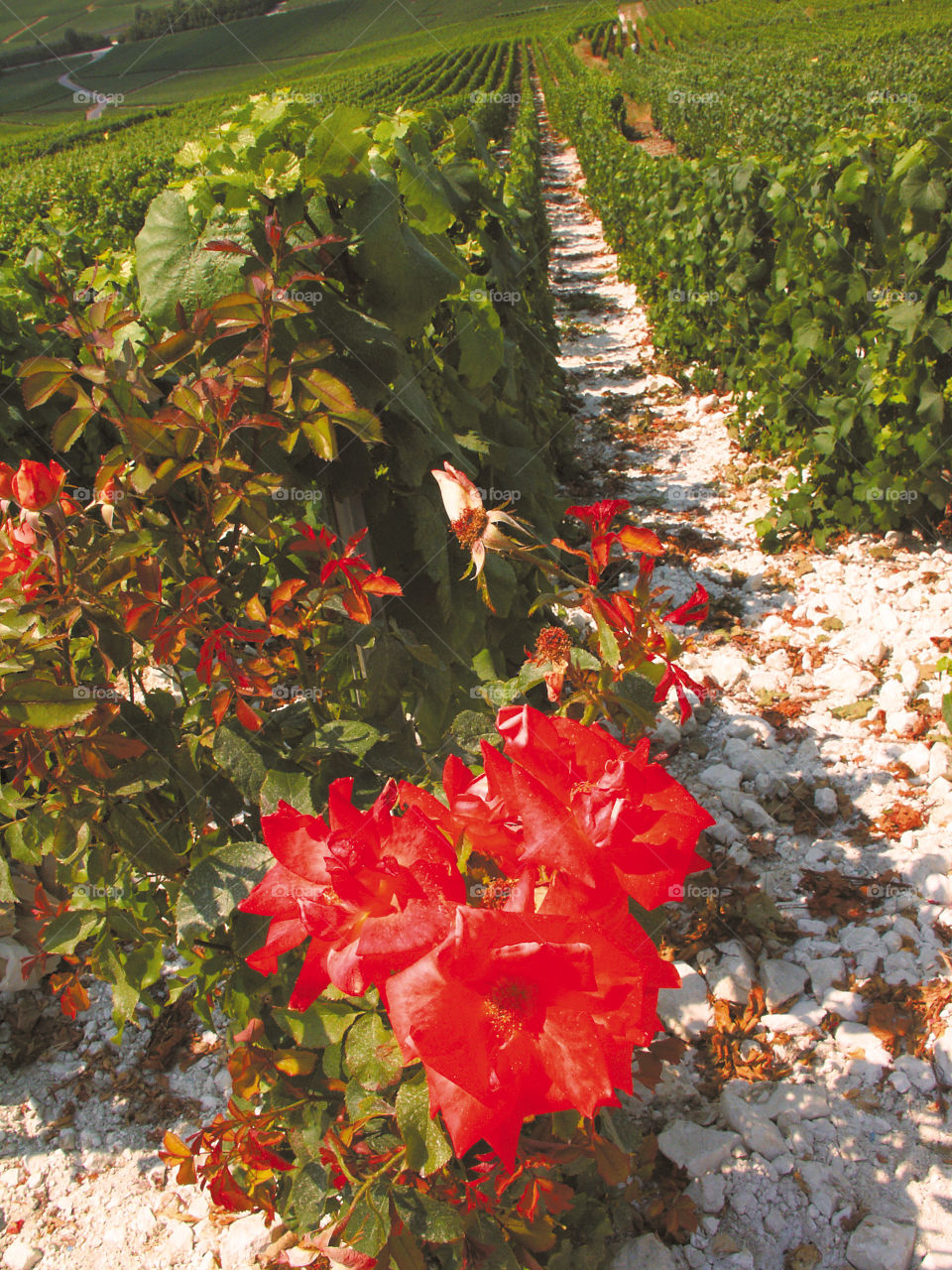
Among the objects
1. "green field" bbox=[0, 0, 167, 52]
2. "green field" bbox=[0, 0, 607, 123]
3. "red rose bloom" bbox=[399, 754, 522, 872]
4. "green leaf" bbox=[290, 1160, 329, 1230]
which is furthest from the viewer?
"green field" bbox=[0, 0, 607, 123]

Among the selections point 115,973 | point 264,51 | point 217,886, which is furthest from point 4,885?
point 264,51

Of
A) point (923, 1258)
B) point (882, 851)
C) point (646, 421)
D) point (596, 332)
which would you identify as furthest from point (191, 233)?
point (596, 332)

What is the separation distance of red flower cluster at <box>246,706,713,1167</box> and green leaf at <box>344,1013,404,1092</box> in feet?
0.90

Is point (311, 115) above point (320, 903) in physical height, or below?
above

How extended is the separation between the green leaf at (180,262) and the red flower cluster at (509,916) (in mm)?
898

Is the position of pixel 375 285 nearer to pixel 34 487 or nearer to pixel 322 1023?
pixel 34 487

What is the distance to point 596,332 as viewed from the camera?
9.10 metres

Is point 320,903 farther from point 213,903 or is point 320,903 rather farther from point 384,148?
point 384,148

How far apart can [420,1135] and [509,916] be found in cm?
49

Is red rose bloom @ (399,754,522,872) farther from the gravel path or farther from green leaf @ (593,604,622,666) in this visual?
the gravel path

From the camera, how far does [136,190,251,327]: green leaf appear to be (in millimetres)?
1275

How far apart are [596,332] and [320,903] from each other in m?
9.28

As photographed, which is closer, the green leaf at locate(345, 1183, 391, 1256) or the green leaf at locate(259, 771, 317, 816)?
the green leaf at locate(345, 1183, 391, 1256)

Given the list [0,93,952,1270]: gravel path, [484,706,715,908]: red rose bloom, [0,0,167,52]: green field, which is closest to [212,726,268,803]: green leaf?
[484,706,715,908]: red rose bloom
